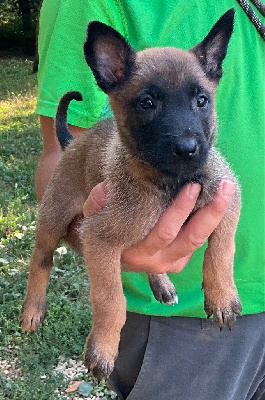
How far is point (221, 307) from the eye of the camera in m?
2.66

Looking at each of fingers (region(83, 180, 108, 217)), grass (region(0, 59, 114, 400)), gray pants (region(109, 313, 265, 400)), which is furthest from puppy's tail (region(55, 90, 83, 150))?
grass (region(0, 59, 114, 400))

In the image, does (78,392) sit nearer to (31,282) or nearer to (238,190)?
(31,282)

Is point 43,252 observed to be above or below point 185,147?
below

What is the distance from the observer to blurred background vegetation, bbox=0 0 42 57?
31.5m

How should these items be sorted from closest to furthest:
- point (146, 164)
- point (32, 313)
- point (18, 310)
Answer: point (146, 164), point (32, 313), point (18, 310)

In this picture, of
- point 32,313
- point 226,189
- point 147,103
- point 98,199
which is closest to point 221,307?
point 226,189

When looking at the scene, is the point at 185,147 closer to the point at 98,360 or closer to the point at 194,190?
the point at 194,190

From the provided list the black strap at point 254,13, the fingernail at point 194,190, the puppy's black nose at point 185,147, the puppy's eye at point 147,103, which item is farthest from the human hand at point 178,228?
the black strap at point 254,13

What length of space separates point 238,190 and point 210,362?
104cm

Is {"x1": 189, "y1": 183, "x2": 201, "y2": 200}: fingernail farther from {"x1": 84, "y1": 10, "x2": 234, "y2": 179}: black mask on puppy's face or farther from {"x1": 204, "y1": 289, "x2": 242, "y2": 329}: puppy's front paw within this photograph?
{"x1": 204, "y1": 289, "x2": 242, "y2": 329}: puppy's front paw

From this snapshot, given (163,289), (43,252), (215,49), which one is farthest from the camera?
(43,252)

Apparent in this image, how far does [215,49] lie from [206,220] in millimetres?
804

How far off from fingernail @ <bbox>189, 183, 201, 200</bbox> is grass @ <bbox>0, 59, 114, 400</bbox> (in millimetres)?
2827

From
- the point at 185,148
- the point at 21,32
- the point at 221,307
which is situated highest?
the point at 185,148
